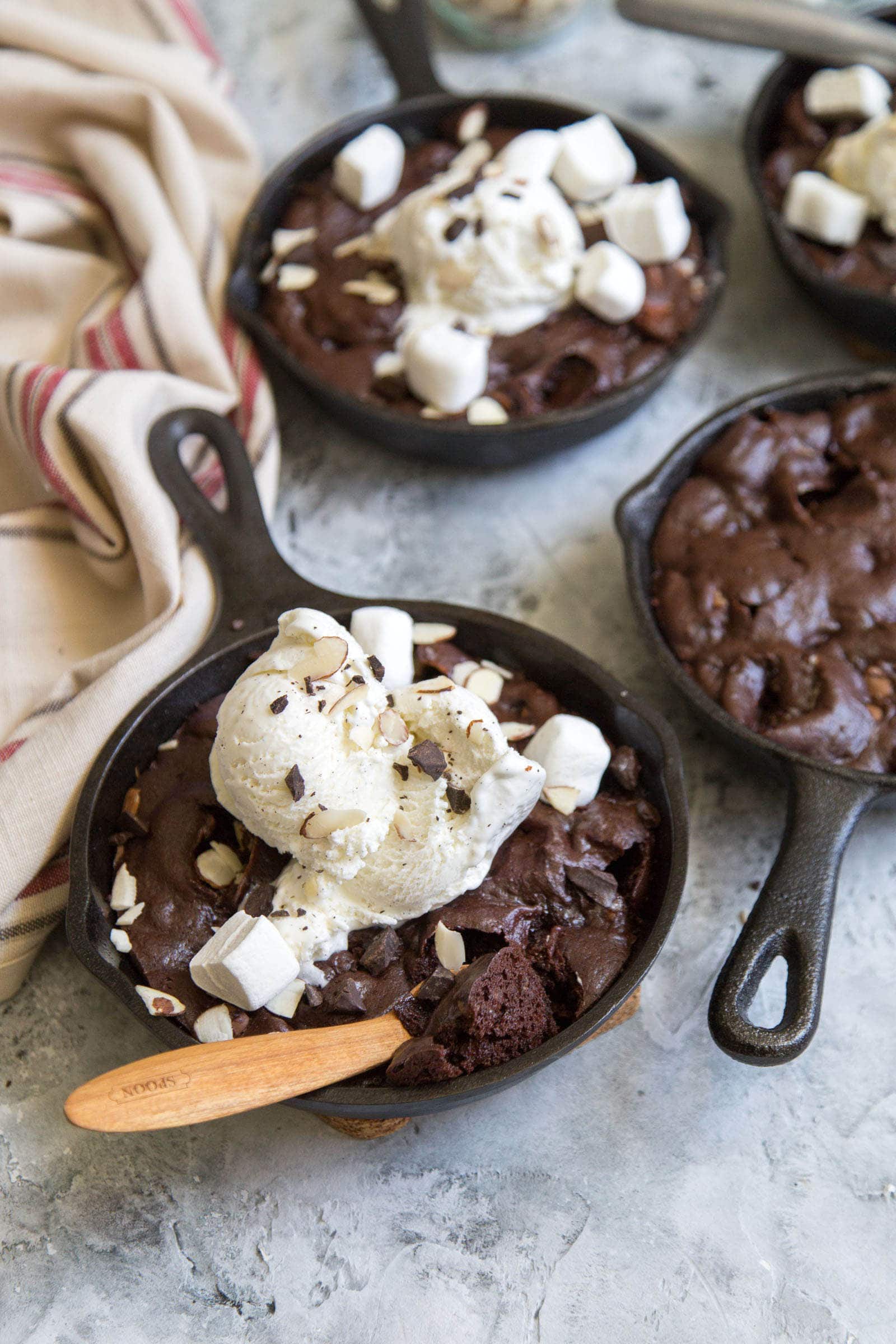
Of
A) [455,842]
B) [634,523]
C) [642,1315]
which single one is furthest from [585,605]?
[642,1315]

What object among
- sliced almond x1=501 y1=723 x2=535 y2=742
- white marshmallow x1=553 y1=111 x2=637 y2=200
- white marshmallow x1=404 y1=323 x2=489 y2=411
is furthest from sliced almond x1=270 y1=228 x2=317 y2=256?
sliced almond x1=501 y1=723 x2=535 y2=742

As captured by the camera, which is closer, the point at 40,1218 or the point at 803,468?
the point at 40,1218

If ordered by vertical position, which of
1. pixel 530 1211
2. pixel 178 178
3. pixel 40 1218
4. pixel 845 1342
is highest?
pixel 178 178

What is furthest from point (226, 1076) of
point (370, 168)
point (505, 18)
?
point (505, 18)

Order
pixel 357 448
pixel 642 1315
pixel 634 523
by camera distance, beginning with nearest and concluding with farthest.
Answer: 1. pixel 642 1315
2. pixel 634 523
3. pixel 357 448

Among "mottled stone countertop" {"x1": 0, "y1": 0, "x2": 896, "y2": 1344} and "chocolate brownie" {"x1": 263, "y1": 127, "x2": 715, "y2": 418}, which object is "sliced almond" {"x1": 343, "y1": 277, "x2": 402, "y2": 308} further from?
"mottled stone countertop" {"x1": 0, "y1": 0, "x2": 896, "y2": 1344}

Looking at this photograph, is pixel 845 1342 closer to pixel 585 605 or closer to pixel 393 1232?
pixel 393 1232

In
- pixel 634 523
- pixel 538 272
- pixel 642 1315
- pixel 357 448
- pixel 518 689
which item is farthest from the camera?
pixel 357 448

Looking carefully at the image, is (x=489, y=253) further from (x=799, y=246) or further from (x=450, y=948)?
(x=450, y=948)
